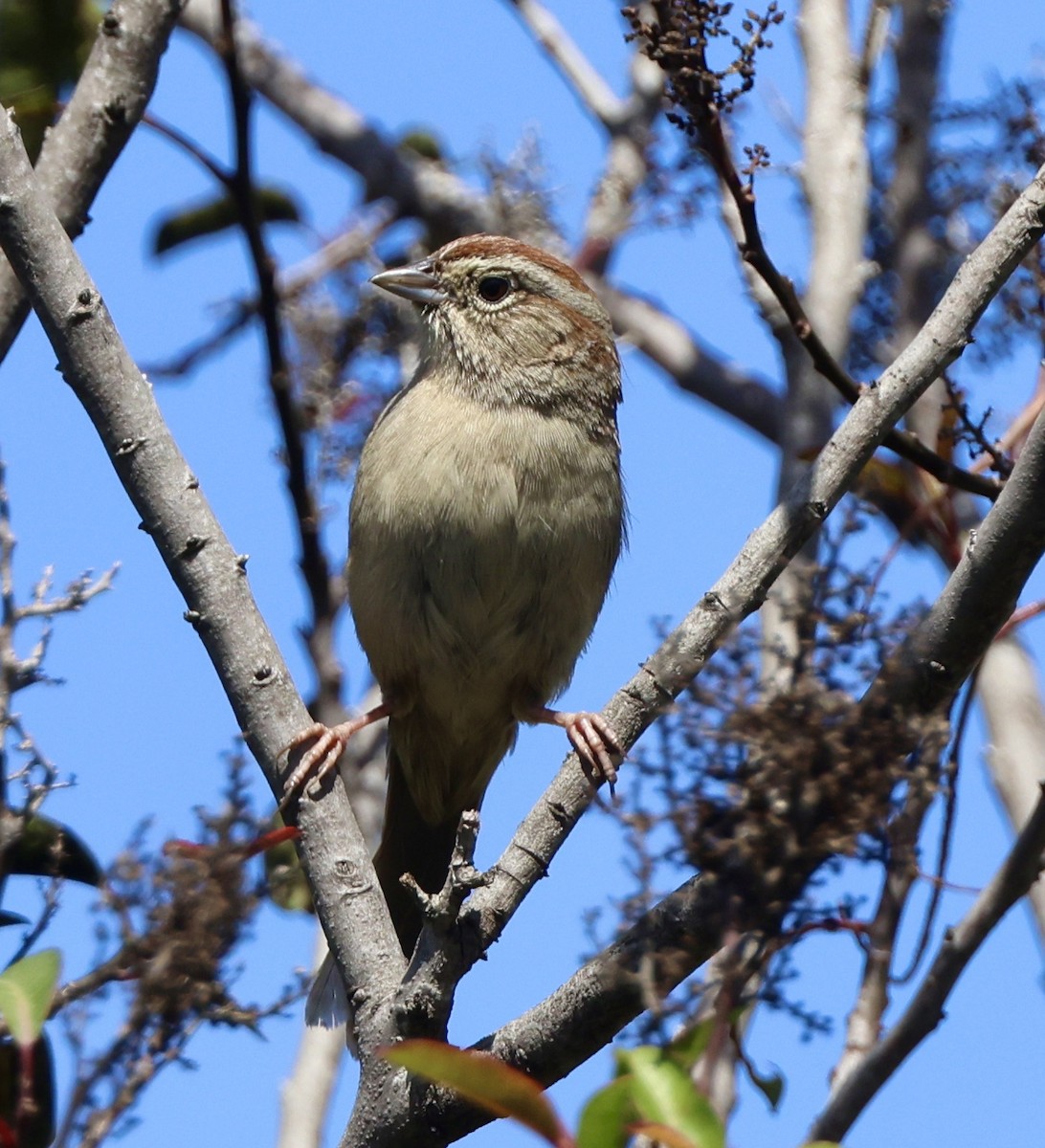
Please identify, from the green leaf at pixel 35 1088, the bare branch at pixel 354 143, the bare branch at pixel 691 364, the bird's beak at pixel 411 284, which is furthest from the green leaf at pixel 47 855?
the bare branch at pixel 354 143

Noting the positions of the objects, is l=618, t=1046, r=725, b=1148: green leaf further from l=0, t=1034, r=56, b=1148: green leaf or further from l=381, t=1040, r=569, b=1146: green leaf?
l=0, t=1034, r=56, b=1148: green leaf

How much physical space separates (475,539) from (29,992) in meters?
2.52

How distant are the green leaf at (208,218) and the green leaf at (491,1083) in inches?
214

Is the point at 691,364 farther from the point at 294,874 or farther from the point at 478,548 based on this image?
the point at 294,874

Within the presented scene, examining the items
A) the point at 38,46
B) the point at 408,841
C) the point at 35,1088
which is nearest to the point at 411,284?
the point at 38,46

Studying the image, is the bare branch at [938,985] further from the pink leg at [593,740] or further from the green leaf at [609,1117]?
the pink leg at [593,740]

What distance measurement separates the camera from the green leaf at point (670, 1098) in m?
2.18

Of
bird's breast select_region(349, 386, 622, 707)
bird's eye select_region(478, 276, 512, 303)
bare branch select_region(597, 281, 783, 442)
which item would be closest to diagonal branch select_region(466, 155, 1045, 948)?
bird's breast select_region(349, 386, 622, 707)

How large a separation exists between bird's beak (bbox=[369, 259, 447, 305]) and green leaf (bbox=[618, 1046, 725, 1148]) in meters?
3.97

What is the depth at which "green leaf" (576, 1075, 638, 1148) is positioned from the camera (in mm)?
2238

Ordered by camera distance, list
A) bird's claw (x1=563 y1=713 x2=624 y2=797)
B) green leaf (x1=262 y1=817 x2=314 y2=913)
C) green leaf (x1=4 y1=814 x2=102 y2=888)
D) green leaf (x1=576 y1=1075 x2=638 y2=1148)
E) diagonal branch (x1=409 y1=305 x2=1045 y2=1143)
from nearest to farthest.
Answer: green leaf (x1=576 y1=1075 x2=638 y2=1148)
diagonal branch (x1=409 y1=305 x2=1045 y2=1143)
bird's claw (x1=563 y1=713 x2=624 y2=797)
green leaf (x1=4 y1=814 x2=102 y2=888)
green leaf (x1=262 y1=817 x2=314 y2=913)

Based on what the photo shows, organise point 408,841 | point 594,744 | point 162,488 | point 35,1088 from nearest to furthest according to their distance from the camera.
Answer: point 35,1088, point 162,488, point 594,744, point 408,841

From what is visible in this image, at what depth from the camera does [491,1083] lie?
6.95 ft

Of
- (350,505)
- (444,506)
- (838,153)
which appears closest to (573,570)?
(444,506)
